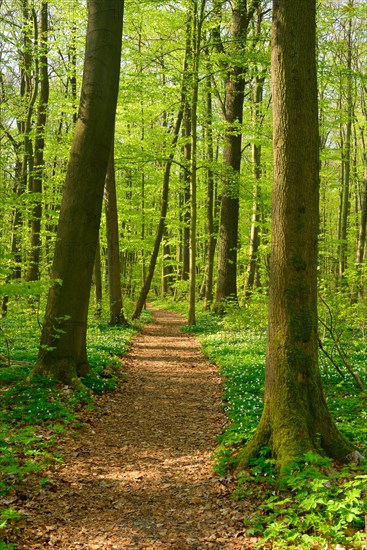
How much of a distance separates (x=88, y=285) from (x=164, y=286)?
28.7m

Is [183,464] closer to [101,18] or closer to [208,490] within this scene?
[208,490]

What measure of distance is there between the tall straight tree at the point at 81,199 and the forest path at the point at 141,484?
1.32m

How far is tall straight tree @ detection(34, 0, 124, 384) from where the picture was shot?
8.40m

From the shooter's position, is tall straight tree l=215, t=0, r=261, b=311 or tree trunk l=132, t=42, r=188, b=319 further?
tree trunk l=132, t=42, r=188, b=319

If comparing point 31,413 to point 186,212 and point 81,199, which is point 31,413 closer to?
point 81,199

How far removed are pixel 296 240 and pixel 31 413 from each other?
477cm

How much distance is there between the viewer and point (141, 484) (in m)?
5.37

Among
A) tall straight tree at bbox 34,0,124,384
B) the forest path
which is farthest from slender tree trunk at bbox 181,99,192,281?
the forest path

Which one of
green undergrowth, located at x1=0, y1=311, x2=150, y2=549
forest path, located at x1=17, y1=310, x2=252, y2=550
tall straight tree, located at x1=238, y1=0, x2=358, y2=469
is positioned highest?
tall straight tree, located at x1=238, y1=0, x2=358, y2=469

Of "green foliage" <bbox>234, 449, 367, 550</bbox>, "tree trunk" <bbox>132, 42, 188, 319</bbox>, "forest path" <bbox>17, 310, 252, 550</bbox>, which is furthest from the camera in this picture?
"tree trunk" <bbox>132, 42, 188, 319</bbox>

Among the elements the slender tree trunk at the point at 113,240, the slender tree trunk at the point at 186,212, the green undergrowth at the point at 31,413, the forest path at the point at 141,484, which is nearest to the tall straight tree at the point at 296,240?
the forest path at the point at 141,484

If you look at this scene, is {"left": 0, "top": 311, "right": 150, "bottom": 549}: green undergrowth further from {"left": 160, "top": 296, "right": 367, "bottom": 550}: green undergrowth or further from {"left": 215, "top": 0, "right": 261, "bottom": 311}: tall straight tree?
{"left": 215, "top": 0, "right": 261, "bottom": 311}: tall straight tree

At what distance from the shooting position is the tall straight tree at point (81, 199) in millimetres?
8398

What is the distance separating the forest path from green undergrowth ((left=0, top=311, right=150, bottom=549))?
0.21m
